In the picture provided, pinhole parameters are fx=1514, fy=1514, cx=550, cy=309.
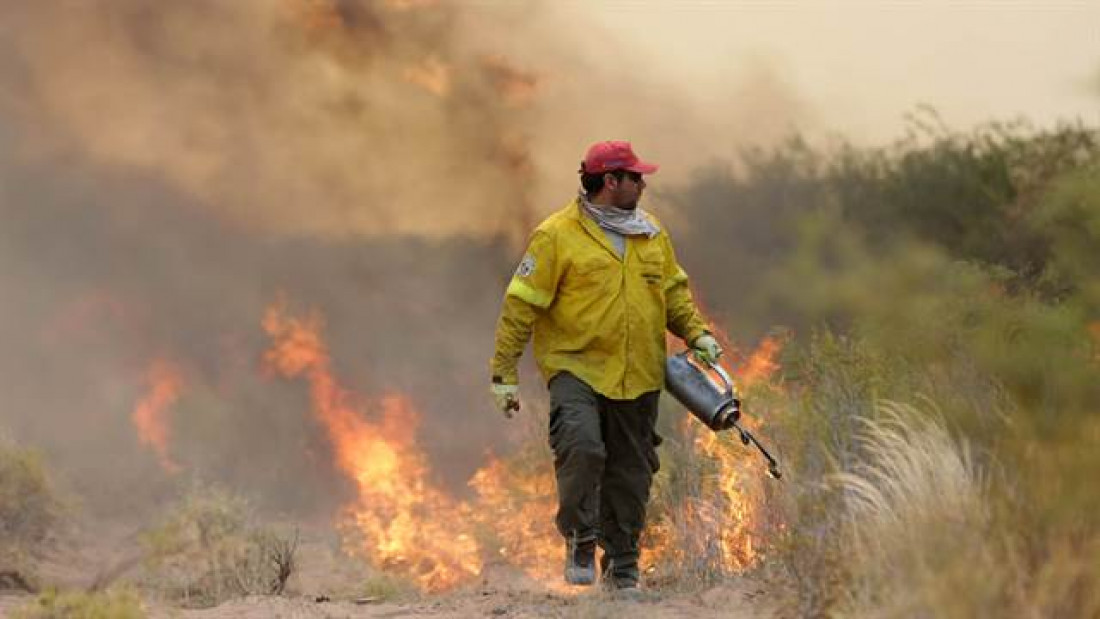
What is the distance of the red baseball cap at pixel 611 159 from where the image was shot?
19.9ft

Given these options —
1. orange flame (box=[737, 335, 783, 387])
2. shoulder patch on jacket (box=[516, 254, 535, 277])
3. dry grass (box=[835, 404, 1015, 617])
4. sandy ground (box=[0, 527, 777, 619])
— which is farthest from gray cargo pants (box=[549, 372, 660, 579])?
orange flame (box=[737, 335, 783, 387])

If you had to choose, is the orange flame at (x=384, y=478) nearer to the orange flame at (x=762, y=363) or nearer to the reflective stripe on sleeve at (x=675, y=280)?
the orange flame at (x=762, y=363)

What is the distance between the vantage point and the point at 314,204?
1667 cm

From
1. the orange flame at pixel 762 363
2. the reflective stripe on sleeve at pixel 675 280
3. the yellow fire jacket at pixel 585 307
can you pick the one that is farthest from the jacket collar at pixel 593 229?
the orange flame at pixel 762 363

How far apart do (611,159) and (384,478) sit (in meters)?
6.62

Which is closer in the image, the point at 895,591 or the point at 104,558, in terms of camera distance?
the point at 895,591

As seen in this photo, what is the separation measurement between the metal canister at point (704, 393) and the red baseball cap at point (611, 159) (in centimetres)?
82

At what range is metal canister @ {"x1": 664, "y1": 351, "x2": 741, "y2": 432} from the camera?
6.07m

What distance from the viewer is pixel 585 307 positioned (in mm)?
5988

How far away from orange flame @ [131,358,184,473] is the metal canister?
903cm

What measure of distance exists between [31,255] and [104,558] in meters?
5.48

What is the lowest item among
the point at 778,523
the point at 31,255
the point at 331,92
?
the point at 778,523

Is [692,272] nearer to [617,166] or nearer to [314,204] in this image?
[314,204]

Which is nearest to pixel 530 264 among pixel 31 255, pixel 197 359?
pixel 197 359
